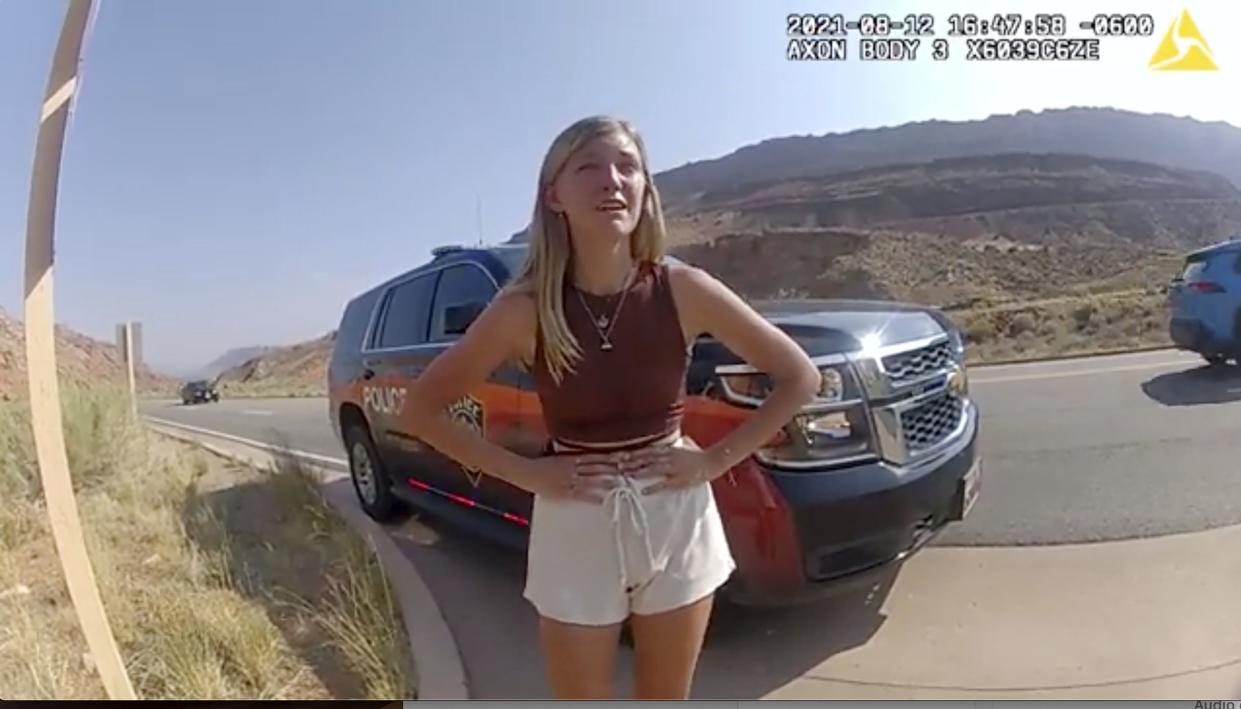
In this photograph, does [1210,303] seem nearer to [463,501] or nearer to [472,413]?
[472,413]

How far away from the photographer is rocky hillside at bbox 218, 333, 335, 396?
6.90 ft

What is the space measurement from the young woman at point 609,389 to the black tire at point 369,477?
29.6 inches

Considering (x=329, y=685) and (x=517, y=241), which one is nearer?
(x=517, y=241)

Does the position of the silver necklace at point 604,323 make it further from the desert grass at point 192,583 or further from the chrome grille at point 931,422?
the desert grass at point 192,583

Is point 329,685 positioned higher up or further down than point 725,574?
further down

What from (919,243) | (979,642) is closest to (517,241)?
(919,243)

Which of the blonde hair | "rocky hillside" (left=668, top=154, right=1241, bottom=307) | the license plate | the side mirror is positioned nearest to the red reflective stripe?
the side mirror

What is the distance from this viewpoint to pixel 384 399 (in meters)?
2.14

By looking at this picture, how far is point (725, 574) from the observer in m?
1.63

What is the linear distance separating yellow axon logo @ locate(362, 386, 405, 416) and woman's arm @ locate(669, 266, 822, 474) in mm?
878

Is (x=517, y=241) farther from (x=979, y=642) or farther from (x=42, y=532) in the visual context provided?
(x=42, y=532)

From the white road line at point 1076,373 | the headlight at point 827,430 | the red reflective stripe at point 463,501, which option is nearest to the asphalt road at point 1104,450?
the white road line at point 1076,373

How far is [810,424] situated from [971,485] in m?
0.52

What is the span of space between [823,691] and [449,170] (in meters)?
1.50
